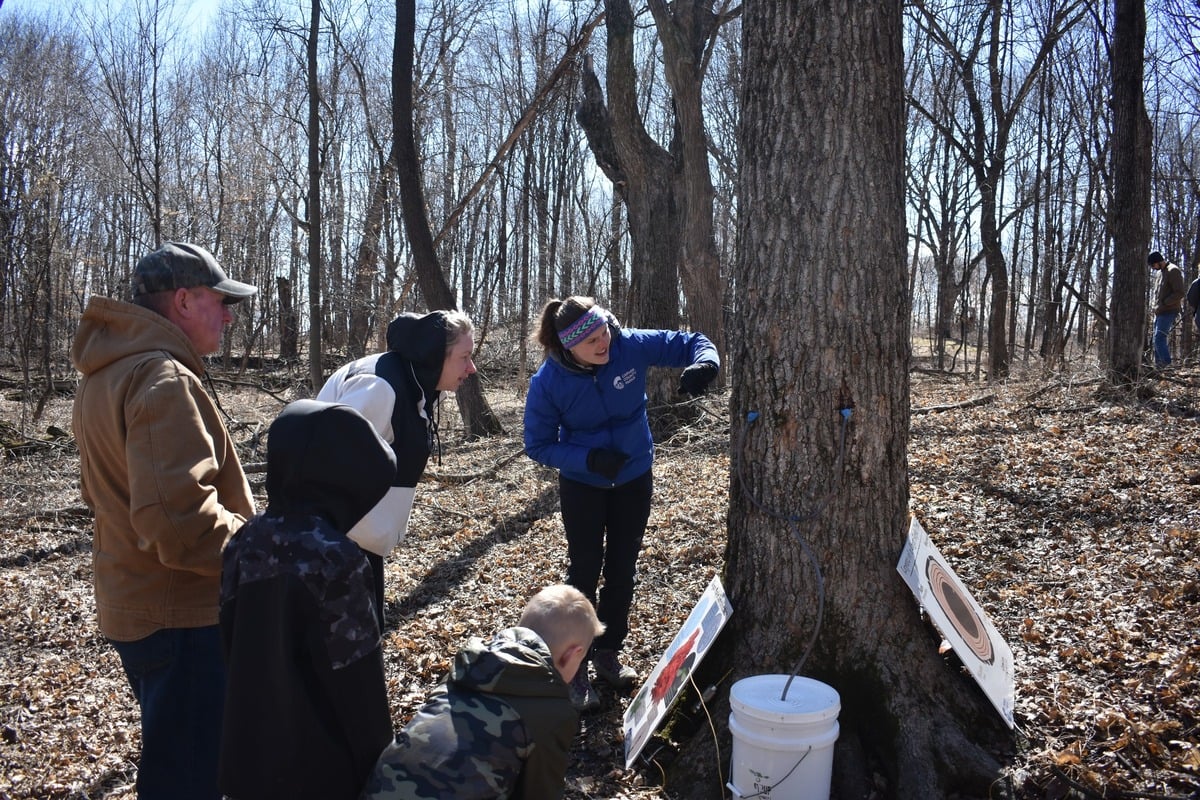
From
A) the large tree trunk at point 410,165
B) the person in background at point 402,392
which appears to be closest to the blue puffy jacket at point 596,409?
the person in background at point 402,392

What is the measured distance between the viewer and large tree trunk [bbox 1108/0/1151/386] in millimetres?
8617

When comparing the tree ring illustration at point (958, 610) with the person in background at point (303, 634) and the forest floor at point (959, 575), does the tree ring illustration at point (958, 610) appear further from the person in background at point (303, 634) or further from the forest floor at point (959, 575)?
the person in background at point (303, 634)

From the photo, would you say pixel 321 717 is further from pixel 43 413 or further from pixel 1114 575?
pixel 43 413

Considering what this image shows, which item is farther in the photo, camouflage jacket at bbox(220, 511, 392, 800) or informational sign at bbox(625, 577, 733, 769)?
informational sign at bbox(625, 577, 733, 769)

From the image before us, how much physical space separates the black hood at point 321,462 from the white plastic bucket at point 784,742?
151 centimetres

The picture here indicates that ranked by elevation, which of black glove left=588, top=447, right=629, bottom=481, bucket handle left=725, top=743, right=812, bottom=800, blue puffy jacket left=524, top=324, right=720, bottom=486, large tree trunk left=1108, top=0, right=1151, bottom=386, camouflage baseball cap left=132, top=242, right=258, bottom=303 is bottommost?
bucket handle left=725, top=743, right=812, bottom=800

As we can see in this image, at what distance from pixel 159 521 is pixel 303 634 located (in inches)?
22.7

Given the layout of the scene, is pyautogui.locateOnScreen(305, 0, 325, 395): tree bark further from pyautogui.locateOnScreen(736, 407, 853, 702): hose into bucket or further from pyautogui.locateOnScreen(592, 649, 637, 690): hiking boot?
pyautogui.locateOnScreen(736, 407, 853, 702): hose into bucket

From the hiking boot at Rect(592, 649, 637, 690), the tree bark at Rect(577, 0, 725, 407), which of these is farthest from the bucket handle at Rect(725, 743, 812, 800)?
the tree bark at Rect(577, 0, 725, 407)

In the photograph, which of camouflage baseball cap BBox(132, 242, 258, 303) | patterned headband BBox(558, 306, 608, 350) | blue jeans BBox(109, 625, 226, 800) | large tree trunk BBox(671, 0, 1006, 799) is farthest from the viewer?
patterned headband BBox(558, 306, 608, 350)

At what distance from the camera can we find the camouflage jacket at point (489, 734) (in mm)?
2195

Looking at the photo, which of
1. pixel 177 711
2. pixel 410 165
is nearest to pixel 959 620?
pixel 177 711

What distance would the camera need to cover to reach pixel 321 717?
2236mm

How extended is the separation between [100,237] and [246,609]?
29014mm
